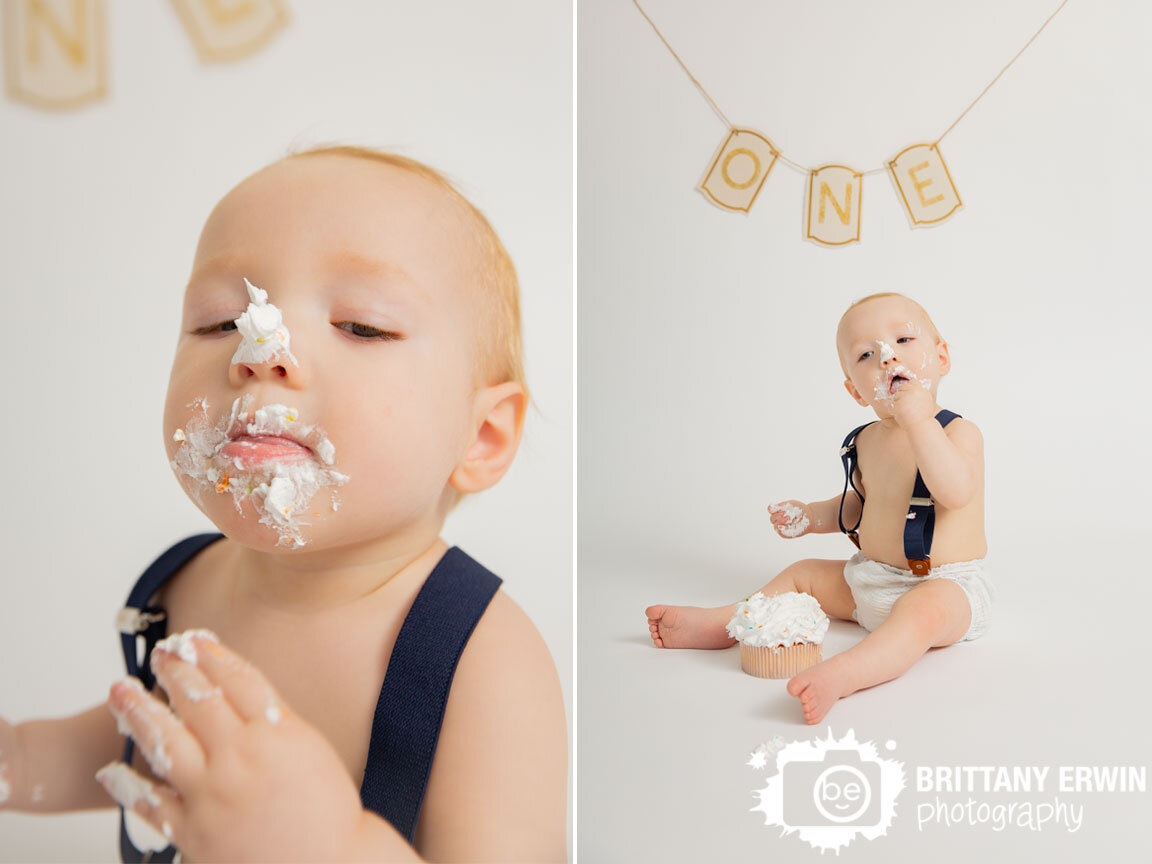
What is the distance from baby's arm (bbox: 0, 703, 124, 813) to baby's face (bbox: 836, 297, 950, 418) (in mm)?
836

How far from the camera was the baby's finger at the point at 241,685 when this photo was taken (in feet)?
1.77

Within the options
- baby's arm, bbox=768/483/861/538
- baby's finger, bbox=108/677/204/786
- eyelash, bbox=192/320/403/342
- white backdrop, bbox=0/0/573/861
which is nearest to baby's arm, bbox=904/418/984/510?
baby's arm, bbox=768/483/861/538

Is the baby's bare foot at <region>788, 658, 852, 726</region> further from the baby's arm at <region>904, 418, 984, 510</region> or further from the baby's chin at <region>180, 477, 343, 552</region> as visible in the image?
the baby's chin at <region>180, 477, 343, 552</region>

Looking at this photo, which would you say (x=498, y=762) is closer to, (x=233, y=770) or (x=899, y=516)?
(x=233, y=770)

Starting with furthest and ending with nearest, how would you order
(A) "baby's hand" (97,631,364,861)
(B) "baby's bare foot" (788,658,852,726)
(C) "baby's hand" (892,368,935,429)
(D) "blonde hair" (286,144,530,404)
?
(C) "baby's hand" (892,368,935,429) < (B) "baby's bare foot" (788,658,852,726) < (D) "blonde hair" (286,144,530,404) < (A) "baby's hand" (97,631,364,861)

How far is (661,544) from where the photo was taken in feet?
4.24

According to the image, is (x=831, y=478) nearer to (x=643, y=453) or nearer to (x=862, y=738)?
(x=643, y=453)

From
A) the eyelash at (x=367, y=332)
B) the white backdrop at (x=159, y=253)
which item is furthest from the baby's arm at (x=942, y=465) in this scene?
the eyelash at (x=367, y=332)

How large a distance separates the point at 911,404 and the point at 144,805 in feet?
2.74

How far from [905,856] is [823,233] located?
869mm

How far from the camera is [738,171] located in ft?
4.43

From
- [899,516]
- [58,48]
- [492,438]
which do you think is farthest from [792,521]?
[58,48]

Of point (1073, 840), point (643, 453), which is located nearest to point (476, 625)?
point (1073, 840)

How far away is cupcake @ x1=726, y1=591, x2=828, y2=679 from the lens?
973 millimetres
